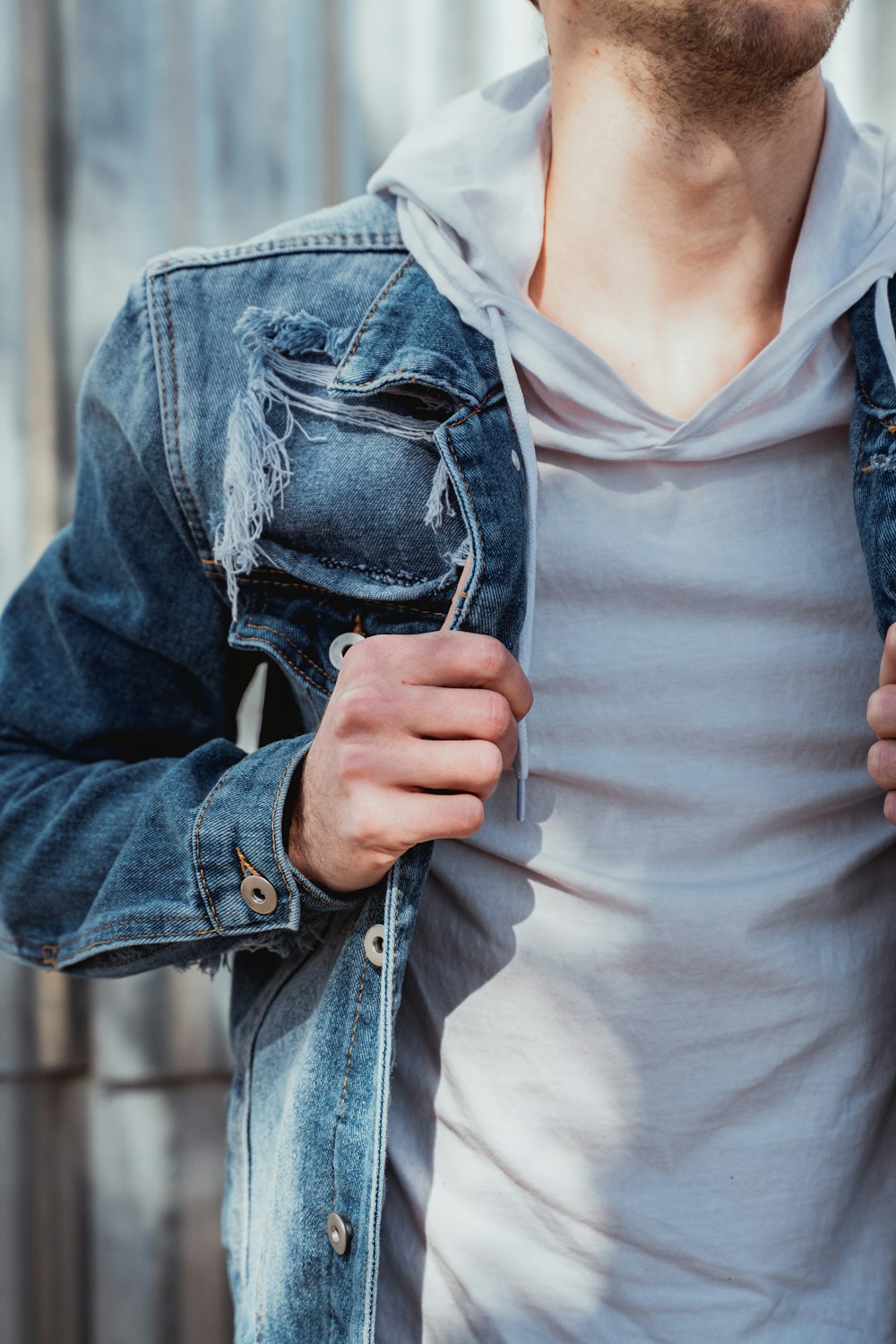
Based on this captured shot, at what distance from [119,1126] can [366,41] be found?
5.03ft

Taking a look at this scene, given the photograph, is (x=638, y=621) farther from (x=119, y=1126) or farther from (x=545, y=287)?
(x=119, y=1126)

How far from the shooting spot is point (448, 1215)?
1089mm

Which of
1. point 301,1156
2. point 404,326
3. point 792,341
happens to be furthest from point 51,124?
point 301,1156

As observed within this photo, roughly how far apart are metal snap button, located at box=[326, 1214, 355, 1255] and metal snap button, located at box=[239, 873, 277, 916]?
259 mm

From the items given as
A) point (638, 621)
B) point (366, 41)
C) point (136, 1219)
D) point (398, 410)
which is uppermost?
point (366, 41)

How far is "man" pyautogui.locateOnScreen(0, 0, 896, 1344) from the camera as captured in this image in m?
1.03

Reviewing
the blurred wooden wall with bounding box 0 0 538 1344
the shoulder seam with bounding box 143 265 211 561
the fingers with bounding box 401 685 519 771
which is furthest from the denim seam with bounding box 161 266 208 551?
the blurred wooden wall with bounding box 0 0 538 1344

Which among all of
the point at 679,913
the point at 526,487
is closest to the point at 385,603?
the point at 526,487

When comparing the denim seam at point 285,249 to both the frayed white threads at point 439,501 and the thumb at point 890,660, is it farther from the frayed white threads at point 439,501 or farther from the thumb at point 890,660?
the thumb at point 890,660

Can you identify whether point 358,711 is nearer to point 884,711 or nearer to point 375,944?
point 375,944

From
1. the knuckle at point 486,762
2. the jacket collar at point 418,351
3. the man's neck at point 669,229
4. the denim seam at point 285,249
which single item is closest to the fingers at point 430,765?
the knuckle at point 486,762

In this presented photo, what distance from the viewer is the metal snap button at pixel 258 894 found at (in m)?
1.01

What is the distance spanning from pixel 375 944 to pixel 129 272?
104 centimetres

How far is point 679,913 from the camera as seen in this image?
1.05 m
